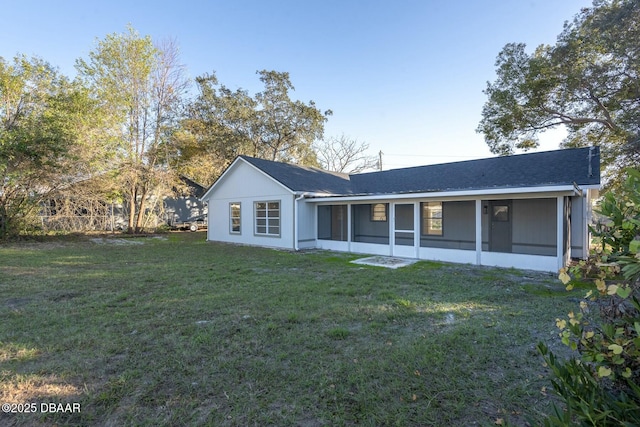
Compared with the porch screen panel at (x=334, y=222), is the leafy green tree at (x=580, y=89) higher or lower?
higher

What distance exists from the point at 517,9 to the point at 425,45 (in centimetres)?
321

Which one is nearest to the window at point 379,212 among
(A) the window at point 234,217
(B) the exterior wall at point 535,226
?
(B) the exterior wall at point 535,226

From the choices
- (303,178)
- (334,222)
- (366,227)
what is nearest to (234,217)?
(303,178)

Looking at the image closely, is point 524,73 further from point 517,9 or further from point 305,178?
point 305,178

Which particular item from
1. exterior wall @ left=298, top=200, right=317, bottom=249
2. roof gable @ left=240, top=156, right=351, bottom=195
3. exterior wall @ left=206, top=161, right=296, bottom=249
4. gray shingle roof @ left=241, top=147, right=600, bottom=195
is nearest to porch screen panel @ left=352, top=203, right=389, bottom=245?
gray shingle roof @ left=241, top=147, right=600, bottom=195

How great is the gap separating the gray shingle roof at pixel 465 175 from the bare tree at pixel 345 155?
16.0 meters

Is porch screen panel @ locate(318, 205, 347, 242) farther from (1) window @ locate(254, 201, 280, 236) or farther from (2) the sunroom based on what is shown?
(1) window @ locate(254, 201, 280, 236)

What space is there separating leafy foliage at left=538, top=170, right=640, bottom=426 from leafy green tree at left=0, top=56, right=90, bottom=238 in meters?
16.3

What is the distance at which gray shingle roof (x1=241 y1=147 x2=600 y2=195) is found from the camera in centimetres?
926

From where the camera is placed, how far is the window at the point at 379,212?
1275cm

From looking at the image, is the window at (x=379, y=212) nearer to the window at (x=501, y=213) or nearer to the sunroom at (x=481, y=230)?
the sunroom at (x=481, y=230)

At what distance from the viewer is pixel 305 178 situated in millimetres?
13961

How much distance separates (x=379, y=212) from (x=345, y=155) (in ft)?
68.6

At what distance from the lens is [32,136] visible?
40.1ft
